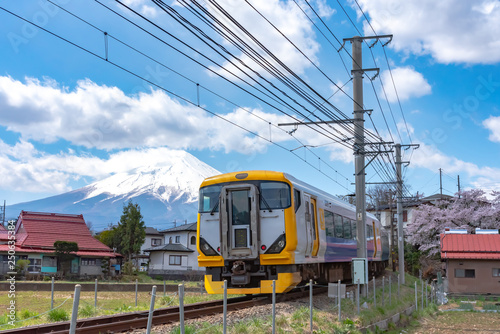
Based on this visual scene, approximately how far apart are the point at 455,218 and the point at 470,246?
13.0m

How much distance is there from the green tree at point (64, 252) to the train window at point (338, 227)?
26.7 meters

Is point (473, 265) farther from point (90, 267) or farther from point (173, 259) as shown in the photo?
point (173, 259)

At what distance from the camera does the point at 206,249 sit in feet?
45.8

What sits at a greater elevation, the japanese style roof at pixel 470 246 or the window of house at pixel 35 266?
the japanese style roof at pixel 470 246

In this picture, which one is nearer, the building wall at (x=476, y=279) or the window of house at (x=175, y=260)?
the building wall at (x=476, y=279)

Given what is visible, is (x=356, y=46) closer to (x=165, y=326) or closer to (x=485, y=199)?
(x=165, y=326)

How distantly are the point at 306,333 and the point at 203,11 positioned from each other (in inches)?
254

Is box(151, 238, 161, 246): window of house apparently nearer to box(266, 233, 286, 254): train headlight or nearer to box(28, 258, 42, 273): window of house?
box(28, 258, 42, 273): window of house

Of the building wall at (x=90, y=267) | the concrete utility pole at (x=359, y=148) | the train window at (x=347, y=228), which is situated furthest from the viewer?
the building wall at (x=90, y=267)

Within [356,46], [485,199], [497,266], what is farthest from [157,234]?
[356,46]

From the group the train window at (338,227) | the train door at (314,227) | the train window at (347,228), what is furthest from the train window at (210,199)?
the train window at (347,228)

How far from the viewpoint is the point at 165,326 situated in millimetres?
9688

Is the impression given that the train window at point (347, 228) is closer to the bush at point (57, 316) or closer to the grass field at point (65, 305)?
the grass field at point (65, 305)

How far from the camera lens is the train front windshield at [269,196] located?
45.0ft
